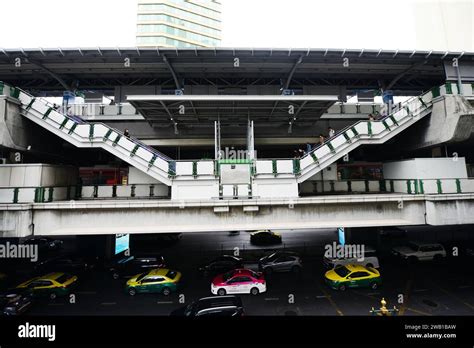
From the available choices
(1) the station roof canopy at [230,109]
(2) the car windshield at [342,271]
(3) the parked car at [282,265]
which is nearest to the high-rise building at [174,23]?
(1) the station roof canopy at [230,109]

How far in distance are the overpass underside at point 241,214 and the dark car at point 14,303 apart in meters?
5.39

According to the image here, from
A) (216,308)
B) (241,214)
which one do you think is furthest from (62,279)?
(241,214)

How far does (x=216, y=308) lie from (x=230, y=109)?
11685 mm

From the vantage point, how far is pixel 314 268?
17.9m

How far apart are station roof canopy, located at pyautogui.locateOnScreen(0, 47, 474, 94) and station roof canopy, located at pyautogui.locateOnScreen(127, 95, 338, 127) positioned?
12.1 ft

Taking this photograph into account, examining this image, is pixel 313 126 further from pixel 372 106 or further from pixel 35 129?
pixel 35 129

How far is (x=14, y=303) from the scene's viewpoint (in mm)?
11727

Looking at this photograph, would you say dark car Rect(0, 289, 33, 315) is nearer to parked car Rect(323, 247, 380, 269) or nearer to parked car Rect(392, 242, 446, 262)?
parked car Rect(323, 247, 380, 269)

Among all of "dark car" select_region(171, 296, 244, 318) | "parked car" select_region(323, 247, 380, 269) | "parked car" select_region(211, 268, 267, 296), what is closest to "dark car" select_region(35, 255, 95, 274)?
"dark car" select_region(171, 296, 244, 318)

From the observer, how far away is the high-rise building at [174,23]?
190 ft

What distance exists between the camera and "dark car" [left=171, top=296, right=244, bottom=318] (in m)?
10.2

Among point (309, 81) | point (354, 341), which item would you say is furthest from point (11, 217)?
point (309, 81)

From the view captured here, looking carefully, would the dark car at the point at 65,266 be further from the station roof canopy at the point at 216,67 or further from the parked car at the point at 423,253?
the parked car at the point at 423,253

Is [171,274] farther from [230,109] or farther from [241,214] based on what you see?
[230,109]
